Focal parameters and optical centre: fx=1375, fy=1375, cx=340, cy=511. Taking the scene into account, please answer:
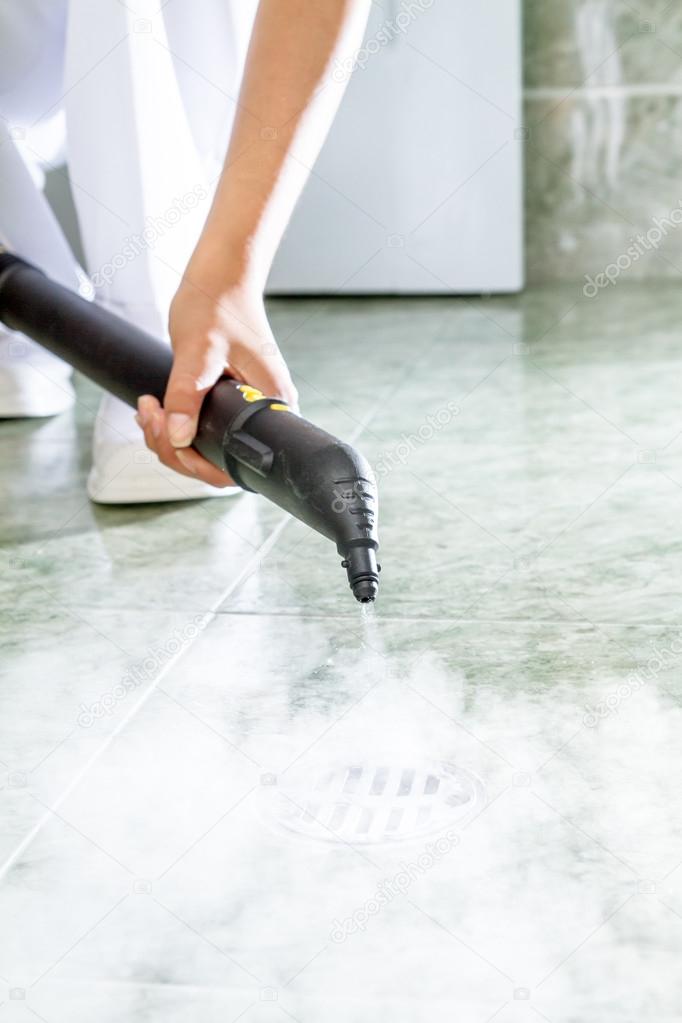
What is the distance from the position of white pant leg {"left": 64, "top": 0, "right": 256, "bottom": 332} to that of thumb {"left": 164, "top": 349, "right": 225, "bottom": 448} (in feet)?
0.95

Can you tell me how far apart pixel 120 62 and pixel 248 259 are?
0.33 meters

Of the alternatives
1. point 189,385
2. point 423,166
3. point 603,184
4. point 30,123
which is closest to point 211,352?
point 189,385

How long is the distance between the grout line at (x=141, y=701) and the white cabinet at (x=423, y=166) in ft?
3.43

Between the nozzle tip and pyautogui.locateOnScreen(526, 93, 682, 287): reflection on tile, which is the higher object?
the nozzle tip

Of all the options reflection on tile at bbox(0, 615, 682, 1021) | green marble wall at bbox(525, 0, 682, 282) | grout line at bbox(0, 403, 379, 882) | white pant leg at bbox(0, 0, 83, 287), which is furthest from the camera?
green marble wall at bbox(525, 0, 682, 282)

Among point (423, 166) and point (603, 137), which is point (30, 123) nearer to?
point (423, 166)

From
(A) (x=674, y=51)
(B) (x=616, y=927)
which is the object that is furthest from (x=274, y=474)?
(A) (x=674, y=51)

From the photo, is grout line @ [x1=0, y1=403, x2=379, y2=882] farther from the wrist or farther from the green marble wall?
the green marble wall

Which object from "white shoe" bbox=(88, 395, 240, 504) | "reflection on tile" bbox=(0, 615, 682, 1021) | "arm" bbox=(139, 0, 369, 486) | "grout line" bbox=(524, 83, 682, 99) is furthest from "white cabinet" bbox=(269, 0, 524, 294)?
"reflection on tile" bbox=(0, 615, 682, 1021)

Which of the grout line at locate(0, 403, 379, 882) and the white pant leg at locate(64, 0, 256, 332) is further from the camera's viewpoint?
the white pant leg at locate(64, 0, 256, 332)

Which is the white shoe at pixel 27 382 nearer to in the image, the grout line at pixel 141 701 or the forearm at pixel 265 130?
the grout line at pixel 141 701

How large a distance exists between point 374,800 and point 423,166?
1.52m

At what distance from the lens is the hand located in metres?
0.90

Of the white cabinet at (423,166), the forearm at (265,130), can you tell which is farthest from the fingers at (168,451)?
the white cabinet at (423,166)
